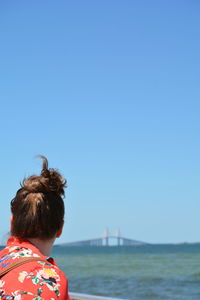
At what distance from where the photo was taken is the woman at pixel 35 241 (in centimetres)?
149

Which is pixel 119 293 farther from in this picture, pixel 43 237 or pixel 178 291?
pixel 43 237

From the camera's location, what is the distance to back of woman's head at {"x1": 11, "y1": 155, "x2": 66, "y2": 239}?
167cm

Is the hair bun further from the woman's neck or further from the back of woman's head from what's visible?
the woman's neck

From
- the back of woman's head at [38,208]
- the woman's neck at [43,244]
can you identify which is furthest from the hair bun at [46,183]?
the woman's neck at [43,244]

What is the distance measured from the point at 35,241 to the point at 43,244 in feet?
0.10

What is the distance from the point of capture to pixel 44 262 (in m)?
1.57

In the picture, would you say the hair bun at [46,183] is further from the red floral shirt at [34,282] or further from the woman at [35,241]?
the red floral shirt at [34,282]

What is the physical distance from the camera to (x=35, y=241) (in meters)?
1.69

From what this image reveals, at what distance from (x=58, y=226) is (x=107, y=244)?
138 metres

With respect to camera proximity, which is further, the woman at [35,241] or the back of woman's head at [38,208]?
the back of woman's head at [38,208]

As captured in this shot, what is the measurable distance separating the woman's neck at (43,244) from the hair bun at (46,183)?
159 mm

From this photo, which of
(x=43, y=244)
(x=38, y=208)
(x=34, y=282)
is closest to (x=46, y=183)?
(x=38, y=208)

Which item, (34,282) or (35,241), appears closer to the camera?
(34,282)

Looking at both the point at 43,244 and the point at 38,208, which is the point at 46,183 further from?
the point at 43,244
